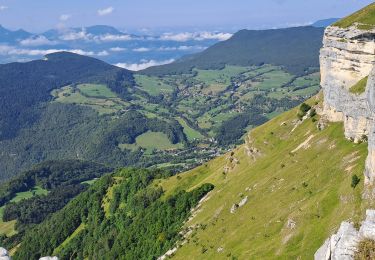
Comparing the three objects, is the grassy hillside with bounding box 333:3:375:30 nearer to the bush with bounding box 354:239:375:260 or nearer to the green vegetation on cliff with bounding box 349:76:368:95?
the green vegetation on cliff with bounding box 349:76:368:95

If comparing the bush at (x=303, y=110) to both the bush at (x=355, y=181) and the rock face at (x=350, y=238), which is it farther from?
the rock face at (x=350, y=238)

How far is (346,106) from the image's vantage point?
110m

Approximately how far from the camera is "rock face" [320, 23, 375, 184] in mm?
103844

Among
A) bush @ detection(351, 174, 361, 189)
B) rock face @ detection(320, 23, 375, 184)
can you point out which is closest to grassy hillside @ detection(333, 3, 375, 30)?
rock face @ detection(320, 23, 375, 184)

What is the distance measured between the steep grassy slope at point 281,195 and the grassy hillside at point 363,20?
24886 millimetres

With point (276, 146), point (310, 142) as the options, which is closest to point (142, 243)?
point (276, 146)

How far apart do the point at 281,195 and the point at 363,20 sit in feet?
146

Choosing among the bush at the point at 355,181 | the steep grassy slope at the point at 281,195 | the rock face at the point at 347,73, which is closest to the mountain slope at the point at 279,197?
the steep grassy slope at the point at 281,195

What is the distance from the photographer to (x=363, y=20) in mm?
110875

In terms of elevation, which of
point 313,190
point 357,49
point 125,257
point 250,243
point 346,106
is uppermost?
point 357,49

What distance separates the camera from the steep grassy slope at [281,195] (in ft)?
276

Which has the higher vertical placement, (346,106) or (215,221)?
(346,106)

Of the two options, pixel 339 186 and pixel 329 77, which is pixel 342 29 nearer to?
pixel 329 77

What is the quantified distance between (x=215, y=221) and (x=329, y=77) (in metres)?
47.8
